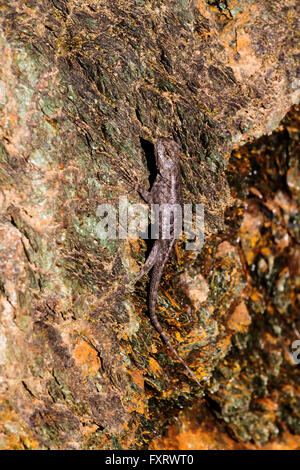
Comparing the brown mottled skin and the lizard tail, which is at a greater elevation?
the brown mottled skin

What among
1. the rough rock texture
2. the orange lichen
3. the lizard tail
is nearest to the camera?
the rough rock texture

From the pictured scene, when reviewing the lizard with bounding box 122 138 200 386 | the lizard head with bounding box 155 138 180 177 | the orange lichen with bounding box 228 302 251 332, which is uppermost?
the lizard head with bounding box 155 138 180 177

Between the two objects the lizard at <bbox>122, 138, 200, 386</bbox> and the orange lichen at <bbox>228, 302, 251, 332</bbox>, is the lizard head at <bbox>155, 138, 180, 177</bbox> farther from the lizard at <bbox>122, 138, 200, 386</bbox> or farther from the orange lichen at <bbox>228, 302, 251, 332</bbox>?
the orange lichen at <bbox>228, 302, 251, 332</bbox>

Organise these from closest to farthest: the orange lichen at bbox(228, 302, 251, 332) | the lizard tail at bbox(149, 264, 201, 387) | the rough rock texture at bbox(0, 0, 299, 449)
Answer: the rough rock texture at bbox(0, 0, 299, 449) → the orange lichen at bbox(228, 302, 251, 332) → the lizard tail at bbox(149, 264, 201, 387)

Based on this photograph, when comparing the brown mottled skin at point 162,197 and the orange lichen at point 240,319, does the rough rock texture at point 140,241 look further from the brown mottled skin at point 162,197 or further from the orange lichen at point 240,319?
the brown mottled skin at point 162,197

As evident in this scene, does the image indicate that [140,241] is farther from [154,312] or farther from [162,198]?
[154,312]

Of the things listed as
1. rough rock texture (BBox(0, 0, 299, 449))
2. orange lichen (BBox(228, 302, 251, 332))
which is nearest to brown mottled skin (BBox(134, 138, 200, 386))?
rough rock texture (BBox(0, 0, 299, 449))

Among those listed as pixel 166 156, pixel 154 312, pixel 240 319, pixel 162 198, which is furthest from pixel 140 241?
pixel 240 319

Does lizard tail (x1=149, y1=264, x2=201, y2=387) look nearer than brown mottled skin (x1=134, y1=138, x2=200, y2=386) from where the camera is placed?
No
